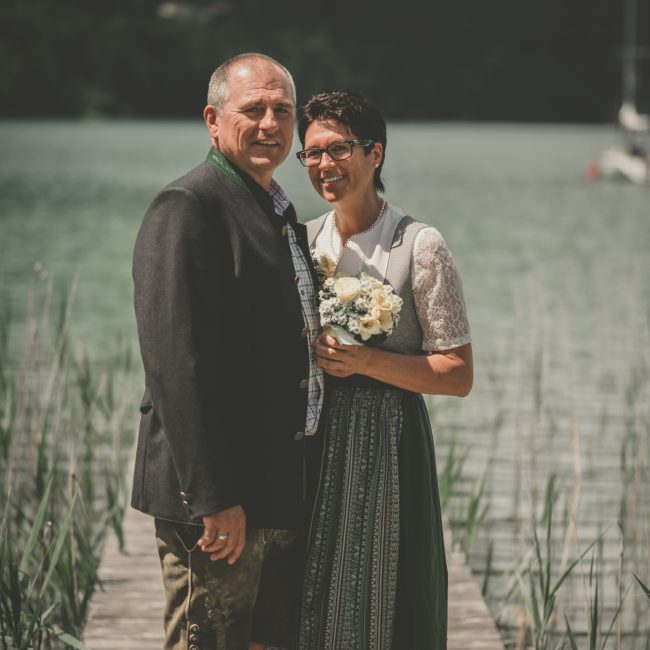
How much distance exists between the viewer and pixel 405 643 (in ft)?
8.60

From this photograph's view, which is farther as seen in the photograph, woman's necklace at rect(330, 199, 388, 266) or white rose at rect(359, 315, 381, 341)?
woman's necklace at rect(330, 199, 388, 266)

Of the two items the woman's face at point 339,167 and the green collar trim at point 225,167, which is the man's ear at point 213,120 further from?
the woman's face at point 339,167

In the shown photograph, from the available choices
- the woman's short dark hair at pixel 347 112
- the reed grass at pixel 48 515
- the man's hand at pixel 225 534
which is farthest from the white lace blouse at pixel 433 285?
the reed grass at pixel 48 515

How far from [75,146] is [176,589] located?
156 ft

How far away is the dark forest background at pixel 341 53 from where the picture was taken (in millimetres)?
76312

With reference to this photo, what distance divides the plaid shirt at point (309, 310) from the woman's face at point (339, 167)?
5.6 inches

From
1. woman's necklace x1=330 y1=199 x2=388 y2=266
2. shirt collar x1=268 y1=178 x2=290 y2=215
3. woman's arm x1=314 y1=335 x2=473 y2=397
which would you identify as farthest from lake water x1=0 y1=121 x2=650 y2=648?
shirt collar x1=268 y1=178 x2=290 y2=215

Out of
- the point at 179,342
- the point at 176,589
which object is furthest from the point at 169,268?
the point at 176,589

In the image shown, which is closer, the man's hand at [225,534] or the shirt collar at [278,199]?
the man's hand at [225,534]

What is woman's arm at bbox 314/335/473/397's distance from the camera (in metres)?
2.46

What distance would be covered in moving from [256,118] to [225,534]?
0.85 m

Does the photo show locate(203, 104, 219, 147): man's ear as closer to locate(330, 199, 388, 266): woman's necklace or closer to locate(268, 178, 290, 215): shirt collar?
locate(268, 178, 290, 215): shirt collar

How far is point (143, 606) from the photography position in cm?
384

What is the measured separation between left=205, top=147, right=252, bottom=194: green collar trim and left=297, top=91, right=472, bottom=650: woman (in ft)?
0.89
